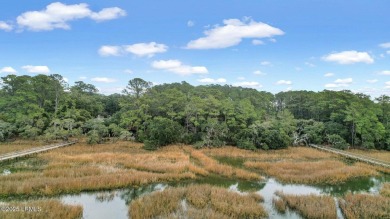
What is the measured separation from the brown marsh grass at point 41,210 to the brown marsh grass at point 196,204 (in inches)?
99.7

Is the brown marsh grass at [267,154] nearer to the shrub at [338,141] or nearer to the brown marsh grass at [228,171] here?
the shrub at [338,141]

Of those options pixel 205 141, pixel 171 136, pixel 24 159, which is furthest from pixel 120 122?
pixel 24 159

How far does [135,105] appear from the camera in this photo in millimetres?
42562

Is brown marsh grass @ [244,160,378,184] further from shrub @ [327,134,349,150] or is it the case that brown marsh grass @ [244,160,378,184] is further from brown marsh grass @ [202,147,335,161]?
shrub @ [327,134,349,150]

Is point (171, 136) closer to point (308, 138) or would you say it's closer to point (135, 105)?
point (135, 105)

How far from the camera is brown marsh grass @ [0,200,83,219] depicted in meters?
11.1

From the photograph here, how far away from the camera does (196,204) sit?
1403 centimetres

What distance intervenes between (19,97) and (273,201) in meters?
38.0

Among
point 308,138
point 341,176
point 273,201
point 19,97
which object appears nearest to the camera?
point 273,201

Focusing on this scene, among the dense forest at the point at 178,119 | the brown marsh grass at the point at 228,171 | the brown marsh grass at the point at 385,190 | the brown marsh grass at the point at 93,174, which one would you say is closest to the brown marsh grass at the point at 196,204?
the brown marsh grass at the point at 93,174

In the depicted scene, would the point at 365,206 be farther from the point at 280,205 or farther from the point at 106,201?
the point at 106,201

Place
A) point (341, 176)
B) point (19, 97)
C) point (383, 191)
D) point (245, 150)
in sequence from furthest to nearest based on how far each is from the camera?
point (19, 97)
point (245, 150)
point (341, 176)
point (383, 191)

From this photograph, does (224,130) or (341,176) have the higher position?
(224,130)

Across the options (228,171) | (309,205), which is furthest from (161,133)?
(309,205)
